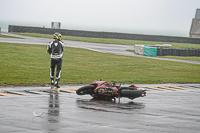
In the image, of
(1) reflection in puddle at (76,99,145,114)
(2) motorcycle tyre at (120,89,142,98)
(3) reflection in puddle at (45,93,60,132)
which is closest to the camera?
(3) reflection in puddle at (45,93,60,132)

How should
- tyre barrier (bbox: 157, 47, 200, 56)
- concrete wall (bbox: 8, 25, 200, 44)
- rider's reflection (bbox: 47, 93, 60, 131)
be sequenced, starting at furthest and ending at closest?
concrete wall (bbox: 8, 25, 200, 44)
tyre barrier (bbox: 157, 47, 200, 56)
rider's reflection (bbox: 47, 93, 60, 131)

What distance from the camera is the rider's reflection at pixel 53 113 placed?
26.9 feet

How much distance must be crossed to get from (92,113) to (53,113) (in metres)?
1.02

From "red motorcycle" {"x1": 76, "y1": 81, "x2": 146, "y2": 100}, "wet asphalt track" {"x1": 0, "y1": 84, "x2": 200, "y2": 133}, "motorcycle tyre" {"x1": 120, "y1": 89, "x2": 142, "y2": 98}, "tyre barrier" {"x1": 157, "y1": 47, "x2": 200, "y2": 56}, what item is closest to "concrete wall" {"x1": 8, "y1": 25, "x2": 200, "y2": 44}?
"tyre barrier" {"x1": 157, "y1": 47, "x2": 200, "y2": 56}

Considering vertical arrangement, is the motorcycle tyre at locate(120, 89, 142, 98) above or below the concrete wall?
below

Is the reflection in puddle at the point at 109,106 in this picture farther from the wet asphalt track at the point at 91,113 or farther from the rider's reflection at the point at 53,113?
the rider's reflection at the point at 53,113

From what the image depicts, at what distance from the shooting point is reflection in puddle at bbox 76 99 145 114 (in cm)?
1087

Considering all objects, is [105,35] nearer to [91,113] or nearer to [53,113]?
[91,113]

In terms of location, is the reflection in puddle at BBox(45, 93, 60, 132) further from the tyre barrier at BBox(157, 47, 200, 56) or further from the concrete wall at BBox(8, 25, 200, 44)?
the concrete wall at BBox(8, 25, 200, 44)

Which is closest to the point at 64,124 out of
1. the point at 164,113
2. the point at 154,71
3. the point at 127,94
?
the point at 164,113

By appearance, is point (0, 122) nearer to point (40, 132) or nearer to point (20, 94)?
point (40, 132)

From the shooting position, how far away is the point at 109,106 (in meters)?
11.6

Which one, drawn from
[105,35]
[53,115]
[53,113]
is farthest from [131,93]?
[105,35]

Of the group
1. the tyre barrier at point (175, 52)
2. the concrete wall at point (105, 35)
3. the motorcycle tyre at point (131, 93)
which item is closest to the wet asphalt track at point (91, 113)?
the motorcycle tyre at point (131, 93)
